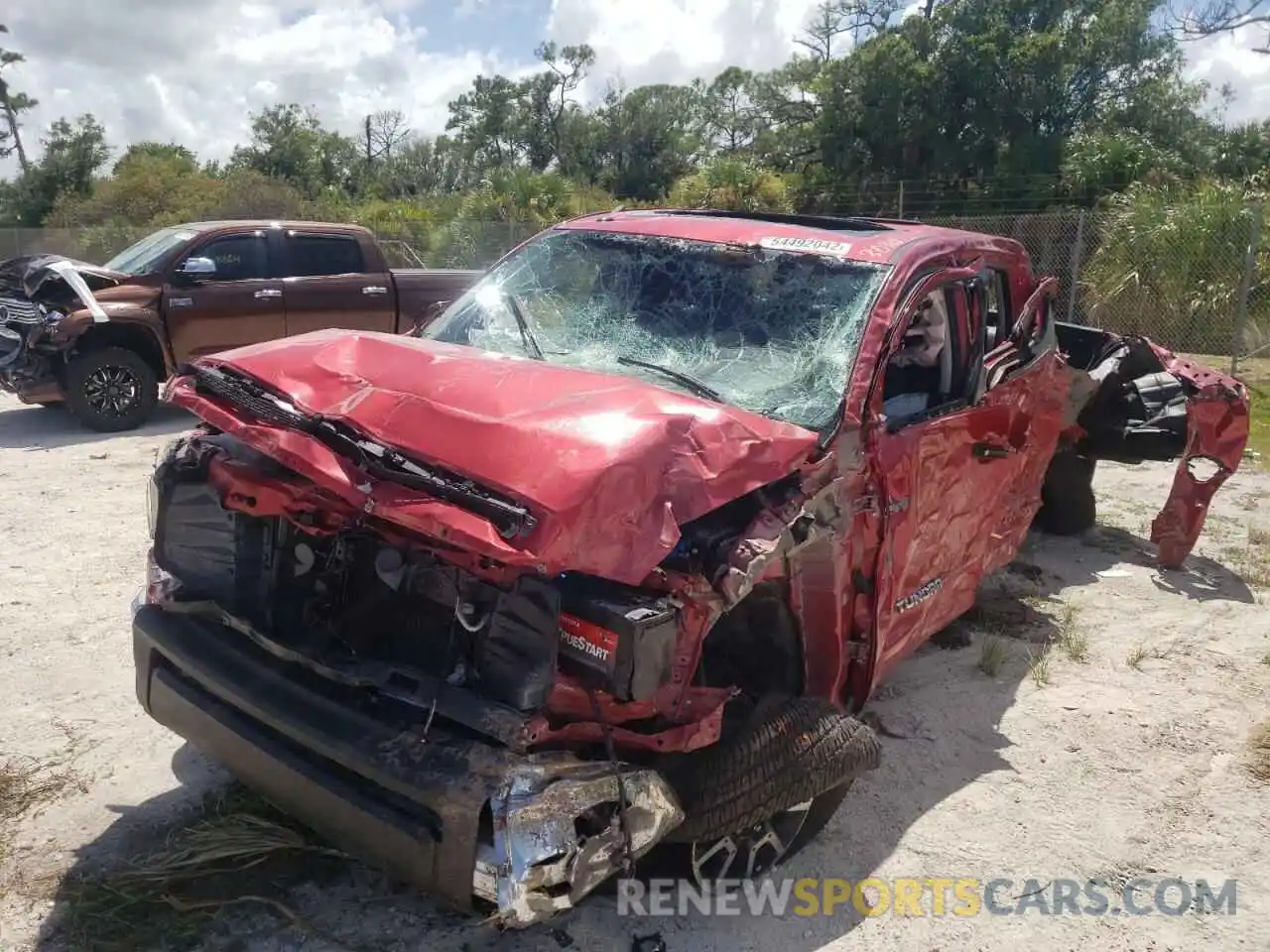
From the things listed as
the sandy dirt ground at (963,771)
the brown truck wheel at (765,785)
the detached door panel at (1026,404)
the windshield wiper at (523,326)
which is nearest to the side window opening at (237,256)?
the sandy dirt ground at (963,771)

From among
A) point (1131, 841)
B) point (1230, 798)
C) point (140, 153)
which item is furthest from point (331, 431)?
point (140, 153)

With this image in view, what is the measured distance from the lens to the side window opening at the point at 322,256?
10461mm

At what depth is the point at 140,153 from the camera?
35.5 metres

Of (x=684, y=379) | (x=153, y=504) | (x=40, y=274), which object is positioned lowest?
(x=153, y=504)

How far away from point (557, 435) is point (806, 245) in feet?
5.76

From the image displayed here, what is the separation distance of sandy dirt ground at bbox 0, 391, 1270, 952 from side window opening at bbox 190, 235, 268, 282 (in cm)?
416

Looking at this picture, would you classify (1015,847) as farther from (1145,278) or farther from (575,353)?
(1145,278)

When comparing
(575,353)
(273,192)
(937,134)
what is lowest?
(575,353)

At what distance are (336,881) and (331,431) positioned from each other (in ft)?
4.64

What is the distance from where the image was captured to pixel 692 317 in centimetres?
386

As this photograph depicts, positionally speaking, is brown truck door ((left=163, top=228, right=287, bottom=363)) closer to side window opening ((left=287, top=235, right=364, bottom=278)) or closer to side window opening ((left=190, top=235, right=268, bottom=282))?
side window opening ((left=190, top=235, right=268, bottom=282))

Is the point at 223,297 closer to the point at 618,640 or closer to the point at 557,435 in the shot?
the point at 557,435

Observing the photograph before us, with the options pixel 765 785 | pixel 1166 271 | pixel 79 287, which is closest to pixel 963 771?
pixel 765 785

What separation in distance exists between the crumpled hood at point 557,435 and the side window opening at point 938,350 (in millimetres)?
1322
